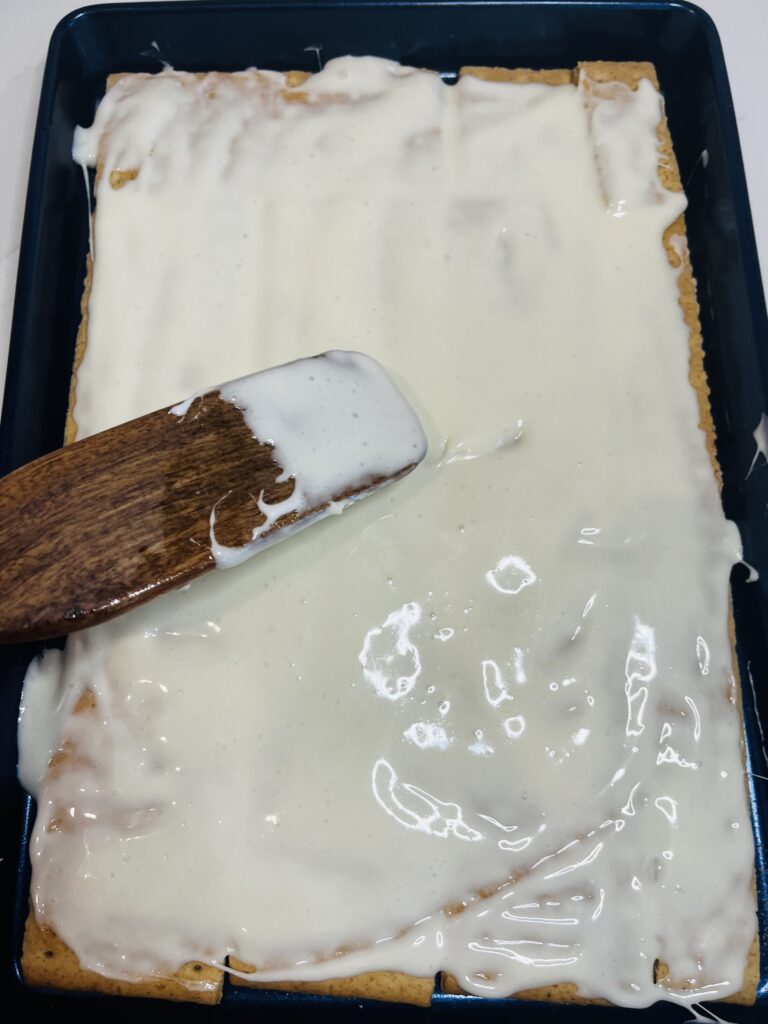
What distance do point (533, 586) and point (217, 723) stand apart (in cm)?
48

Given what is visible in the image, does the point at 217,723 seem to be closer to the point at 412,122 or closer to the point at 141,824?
the point at 141,824

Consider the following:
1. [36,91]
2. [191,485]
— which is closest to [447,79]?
[36,91]

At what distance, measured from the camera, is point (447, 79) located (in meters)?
1.50

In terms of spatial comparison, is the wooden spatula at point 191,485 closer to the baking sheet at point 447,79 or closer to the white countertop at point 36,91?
the baking sheet at point 447,79

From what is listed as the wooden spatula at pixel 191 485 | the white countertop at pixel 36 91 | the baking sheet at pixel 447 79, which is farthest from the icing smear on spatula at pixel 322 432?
the white countertop at pixel 36 91

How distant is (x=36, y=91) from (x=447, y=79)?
0.78 meters

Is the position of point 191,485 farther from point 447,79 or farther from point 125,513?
point 447,79

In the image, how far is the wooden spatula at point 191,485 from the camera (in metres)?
1.04

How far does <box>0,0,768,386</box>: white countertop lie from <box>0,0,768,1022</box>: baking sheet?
0.15m

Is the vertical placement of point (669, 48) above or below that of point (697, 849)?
above

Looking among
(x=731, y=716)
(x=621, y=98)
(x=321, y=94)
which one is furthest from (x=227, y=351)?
(x=731, y=716)

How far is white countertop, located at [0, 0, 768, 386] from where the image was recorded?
1497 millimetres

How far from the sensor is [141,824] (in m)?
1.11

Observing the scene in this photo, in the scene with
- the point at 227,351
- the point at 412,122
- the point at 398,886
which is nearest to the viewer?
the point at 398,886
